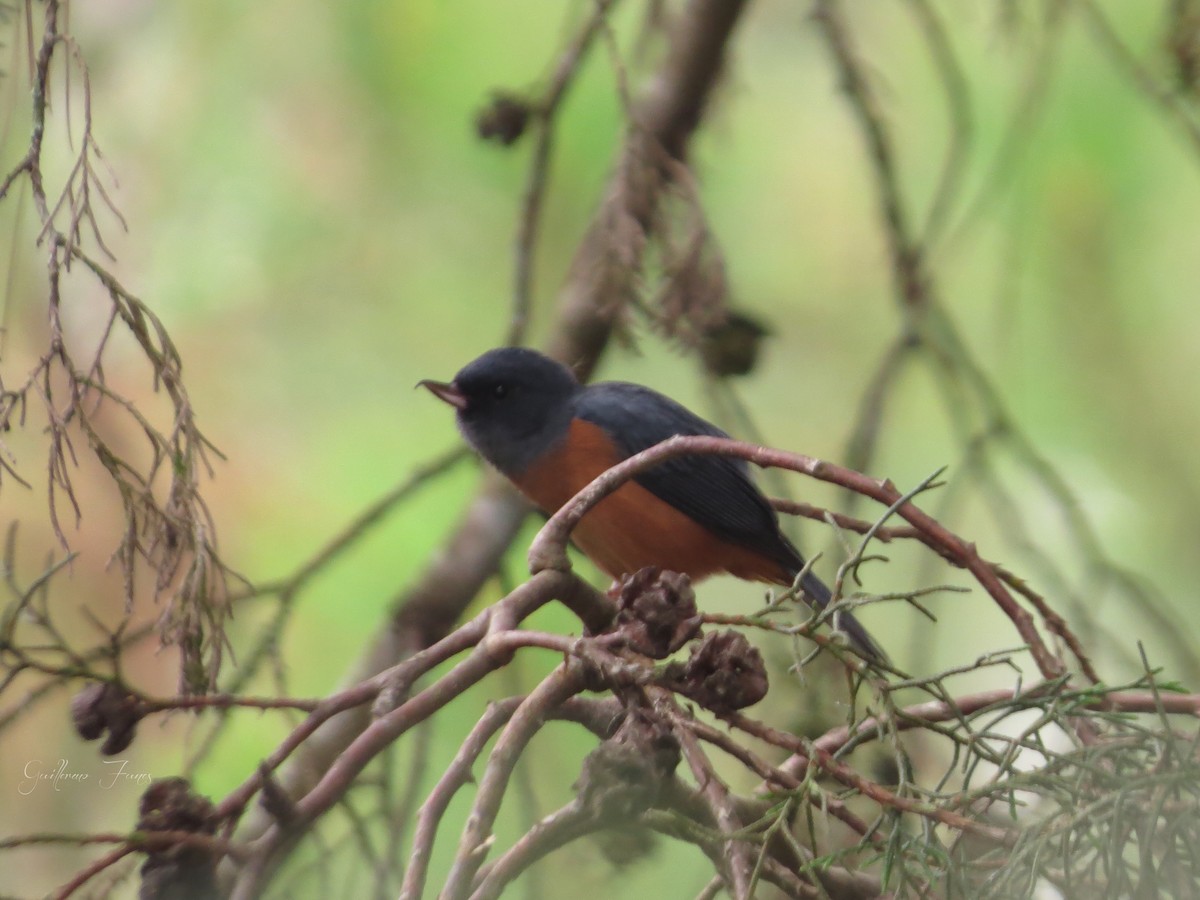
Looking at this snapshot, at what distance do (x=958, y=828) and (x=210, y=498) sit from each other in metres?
2.42

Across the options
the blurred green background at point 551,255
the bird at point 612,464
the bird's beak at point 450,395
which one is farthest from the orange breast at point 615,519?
the blurred green background at point 551,255

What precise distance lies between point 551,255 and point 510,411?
878 millimetres

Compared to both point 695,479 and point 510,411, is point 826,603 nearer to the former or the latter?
point 695,479

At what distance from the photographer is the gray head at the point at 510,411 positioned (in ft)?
8.86

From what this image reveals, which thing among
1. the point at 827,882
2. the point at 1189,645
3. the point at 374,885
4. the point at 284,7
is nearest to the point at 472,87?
the point at 284,7

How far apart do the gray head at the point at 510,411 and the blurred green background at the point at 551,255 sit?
1.51 ft

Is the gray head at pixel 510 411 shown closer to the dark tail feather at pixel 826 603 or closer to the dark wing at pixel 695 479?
the dark wing at pixel 695 479

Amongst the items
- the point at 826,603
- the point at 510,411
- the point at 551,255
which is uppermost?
the point at 551,255

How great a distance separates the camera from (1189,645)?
96.5 inches

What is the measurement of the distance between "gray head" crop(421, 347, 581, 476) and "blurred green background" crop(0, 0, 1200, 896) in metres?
0.46

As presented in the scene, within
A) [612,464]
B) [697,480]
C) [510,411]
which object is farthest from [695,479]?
[510,411]

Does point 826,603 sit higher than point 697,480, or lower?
lower

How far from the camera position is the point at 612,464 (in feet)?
8.79

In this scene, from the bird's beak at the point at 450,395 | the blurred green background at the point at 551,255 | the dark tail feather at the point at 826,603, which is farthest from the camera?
the blurred green background at the point at 551,255
